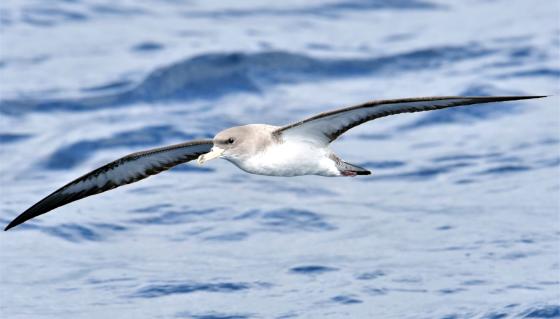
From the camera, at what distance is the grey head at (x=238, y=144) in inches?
418

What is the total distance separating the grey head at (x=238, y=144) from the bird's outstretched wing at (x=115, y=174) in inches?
27.7

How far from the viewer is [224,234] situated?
50.5 ft

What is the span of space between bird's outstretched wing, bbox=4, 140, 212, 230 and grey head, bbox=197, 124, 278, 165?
0.70 m

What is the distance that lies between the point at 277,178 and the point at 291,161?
6.49 metres

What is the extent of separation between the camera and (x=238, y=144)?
10.6 metres

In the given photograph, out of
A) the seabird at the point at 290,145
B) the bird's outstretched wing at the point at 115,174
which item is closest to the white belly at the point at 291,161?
the seabird at the point at 290,145

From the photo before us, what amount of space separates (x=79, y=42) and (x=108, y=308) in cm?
1091

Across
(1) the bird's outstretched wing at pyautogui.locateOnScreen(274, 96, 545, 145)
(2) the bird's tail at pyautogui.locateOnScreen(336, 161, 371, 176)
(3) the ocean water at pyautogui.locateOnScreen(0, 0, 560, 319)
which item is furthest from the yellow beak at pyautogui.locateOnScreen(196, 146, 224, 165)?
(3) the ocean water at pyautogui.locateOnScreen(0, 0, 560, 319)

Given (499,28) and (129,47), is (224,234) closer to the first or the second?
(129,47)

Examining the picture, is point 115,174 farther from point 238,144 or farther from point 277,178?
point 277,178

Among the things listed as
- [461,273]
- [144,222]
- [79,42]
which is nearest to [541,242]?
[461,273]

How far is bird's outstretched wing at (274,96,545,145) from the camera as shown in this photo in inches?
379

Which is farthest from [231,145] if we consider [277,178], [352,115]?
[277,178]

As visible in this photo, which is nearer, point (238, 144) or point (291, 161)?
point (238, 144)
